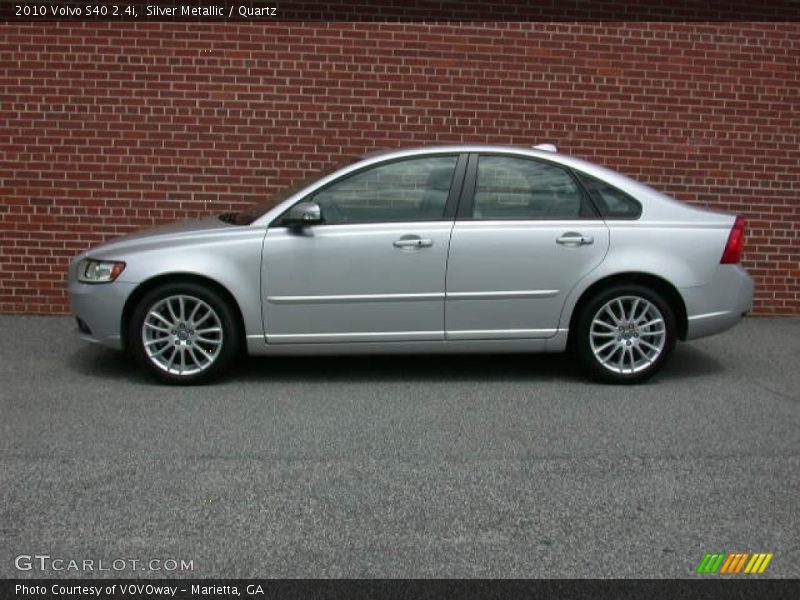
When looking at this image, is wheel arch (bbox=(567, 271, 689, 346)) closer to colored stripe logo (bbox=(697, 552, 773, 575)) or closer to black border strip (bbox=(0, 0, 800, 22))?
colored stripe logo (bbox=(697, 552, 773, 575))

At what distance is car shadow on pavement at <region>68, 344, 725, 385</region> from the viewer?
7145mm

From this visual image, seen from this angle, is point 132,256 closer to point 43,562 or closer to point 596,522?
point 43,562

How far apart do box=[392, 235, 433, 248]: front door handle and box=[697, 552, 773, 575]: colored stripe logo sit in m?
3.22

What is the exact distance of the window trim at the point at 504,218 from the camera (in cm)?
689

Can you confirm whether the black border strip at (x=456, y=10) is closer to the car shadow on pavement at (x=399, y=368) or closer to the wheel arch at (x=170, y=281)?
the car shadow on pavement at (x=399, y=368)

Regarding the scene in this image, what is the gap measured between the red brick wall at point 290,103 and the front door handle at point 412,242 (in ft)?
9.16

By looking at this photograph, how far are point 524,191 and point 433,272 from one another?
2.84ft

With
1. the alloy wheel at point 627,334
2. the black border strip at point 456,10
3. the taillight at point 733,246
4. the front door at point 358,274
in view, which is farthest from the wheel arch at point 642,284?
the black border strip at point 456,10

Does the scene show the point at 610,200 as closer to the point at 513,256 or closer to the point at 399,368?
the point at 513,256

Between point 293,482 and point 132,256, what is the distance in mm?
2575
